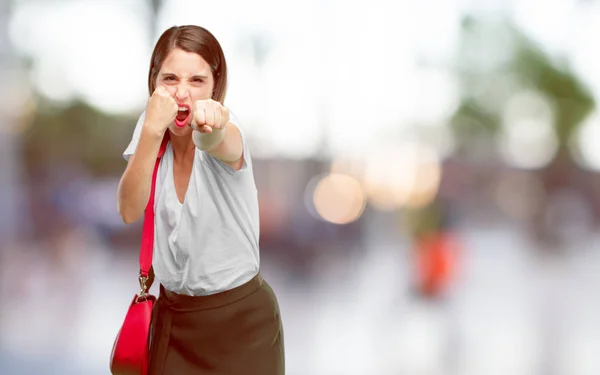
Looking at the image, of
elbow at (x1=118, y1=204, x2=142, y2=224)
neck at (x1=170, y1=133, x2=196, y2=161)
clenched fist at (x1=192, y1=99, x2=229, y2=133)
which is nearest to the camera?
clenched fist at (x1=192, y1=99, x2=229, y2=133)

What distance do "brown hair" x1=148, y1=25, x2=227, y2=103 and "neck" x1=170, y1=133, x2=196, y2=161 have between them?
4.1 inches

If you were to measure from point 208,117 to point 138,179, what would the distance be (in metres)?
0.20

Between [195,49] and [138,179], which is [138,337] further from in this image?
[195,49]

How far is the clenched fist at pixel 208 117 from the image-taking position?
4.25 ft

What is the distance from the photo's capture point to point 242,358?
1.54m

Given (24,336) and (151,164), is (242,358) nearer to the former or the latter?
(151,164)

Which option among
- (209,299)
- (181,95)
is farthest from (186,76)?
(209,299)

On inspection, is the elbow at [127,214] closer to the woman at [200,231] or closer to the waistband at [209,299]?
the woman at [200,231]

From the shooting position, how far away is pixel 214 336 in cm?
153

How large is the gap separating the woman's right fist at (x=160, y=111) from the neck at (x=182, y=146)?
18cm

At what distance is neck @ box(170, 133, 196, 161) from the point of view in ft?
5.06

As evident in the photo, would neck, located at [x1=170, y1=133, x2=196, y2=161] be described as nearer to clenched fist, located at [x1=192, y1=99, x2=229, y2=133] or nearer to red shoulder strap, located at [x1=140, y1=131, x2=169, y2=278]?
red shoulder strap, located at [x1=140, y1=131, x2=169, y2=278]

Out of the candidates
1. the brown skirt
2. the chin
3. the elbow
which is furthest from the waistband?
the chin

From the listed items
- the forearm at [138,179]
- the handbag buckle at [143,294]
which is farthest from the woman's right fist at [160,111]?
the handbag buckle at [143,294]
